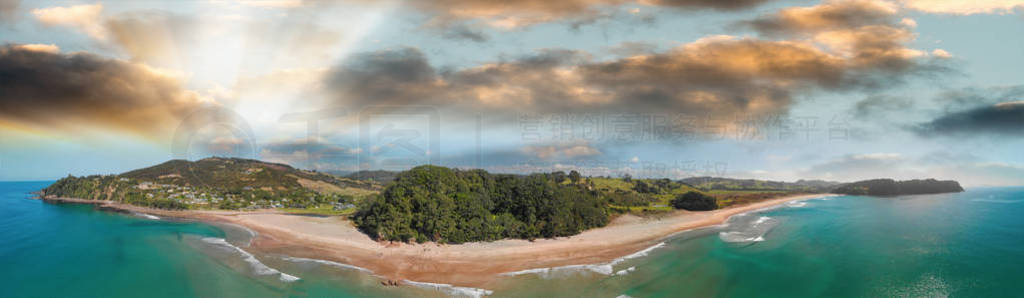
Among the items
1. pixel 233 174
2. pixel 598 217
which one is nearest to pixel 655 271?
pixel 598 217

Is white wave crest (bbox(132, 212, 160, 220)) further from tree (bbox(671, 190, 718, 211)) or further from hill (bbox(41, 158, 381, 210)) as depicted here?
tree (bbox(671, 190, 718, 211))

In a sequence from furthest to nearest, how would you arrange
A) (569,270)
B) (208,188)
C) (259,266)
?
(208,188) → (259,266) → (569,270)

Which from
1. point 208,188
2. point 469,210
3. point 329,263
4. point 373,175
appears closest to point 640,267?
point 469,210

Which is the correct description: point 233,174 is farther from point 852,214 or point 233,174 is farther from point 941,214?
point 941,214

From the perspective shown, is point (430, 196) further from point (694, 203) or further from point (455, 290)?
point (694, 203)

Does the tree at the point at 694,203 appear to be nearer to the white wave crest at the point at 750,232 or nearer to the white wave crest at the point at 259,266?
the white wave crest at the point at 750,232

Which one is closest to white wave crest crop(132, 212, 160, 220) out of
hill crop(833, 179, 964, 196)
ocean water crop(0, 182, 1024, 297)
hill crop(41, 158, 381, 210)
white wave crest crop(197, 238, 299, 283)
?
hill crop(41, 158, 381, 210)

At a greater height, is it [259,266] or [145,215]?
[145,215]
